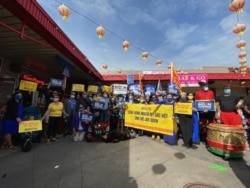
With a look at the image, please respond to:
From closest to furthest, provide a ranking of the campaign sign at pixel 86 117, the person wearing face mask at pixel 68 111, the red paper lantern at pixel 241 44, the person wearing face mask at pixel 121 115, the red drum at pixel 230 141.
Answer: the red drum at pixel 230 141 < the campaign sign at pixel 86 117 < the person wearing face mask at pixel 68 111 < the person wearing face mask at pixel 121 115 < the red paper lantern at pixel 241 44

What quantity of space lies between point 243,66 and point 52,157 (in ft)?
37.1

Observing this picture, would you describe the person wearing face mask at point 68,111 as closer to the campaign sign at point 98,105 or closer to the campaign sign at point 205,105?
the campaign sign at point 98,105

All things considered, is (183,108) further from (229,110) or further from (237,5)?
(237,5)

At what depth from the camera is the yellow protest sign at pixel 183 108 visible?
16.9 feet

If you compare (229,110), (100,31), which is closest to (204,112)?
(229,110)

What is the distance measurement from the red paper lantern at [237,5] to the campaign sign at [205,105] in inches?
159

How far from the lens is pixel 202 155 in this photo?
472cm

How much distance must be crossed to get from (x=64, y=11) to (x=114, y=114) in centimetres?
443

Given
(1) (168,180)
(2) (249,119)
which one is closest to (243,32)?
(2) (249,119)

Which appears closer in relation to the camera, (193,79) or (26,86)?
(26,86)

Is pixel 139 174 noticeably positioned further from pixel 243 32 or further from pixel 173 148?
pixel 243 32

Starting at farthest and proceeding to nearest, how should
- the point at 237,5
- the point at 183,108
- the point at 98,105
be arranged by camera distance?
the point at 98,105
the point at 237,5
the point at 183,108

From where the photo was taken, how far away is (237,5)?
6.73 meters

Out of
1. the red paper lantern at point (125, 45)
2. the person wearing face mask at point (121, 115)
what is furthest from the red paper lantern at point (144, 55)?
the person wearing face mask at point (121, 115)
